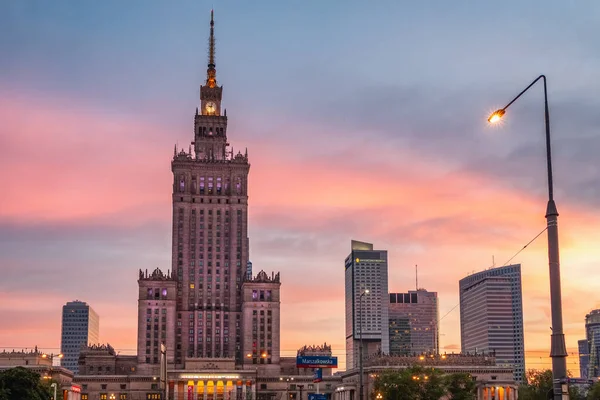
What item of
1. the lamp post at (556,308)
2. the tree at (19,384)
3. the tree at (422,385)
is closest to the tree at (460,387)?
the tree at (422,385)

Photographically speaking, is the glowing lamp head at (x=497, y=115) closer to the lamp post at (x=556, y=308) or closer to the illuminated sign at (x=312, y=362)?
the lamp post at (x=556, y=308)

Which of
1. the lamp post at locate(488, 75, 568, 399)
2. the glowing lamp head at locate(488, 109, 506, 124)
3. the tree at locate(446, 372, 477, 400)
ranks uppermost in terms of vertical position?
the glowing lamp head at locate(488, 109, 506, 124)

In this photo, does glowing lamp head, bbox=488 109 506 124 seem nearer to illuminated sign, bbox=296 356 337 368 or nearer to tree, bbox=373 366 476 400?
illuminated sign, bbox=296 356 337 368

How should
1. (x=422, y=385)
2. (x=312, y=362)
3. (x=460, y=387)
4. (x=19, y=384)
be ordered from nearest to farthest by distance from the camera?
(x=19, y=384)
(x=312, y=362)
(x=422, y=385)
(x=460, y=387)

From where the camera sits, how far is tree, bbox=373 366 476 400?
167m

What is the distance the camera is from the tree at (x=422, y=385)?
167000 millimetres

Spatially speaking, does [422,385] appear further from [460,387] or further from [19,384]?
[19,384]

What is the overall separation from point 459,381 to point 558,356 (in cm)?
14303

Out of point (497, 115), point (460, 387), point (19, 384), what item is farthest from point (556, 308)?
point (460, 387)

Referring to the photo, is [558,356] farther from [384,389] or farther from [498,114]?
[384,389]

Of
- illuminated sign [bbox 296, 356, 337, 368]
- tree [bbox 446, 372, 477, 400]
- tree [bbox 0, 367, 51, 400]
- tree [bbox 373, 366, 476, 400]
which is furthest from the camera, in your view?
tree [bbox 446, 372, 477, 400]

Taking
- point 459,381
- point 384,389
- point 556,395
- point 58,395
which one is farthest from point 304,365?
point 556,395

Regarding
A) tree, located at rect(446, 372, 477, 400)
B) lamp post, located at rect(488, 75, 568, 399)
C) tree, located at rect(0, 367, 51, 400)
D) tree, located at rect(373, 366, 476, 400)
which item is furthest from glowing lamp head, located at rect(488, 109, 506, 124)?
tree, located at rect(446, 372, 477, 400)

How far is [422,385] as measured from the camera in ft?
560
